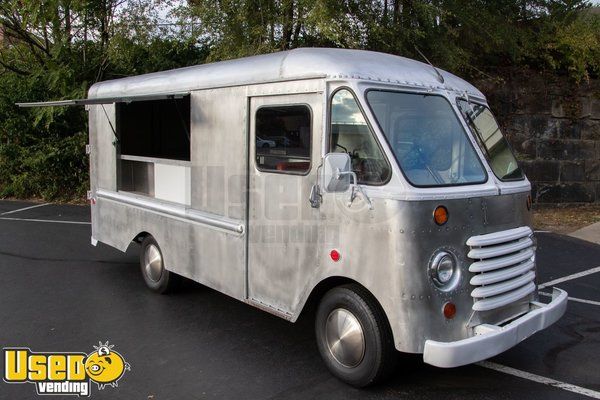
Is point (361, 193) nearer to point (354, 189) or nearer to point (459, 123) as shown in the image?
point (354, 189)

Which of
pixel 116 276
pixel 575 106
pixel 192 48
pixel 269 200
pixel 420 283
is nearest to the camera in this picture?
pixel 420 283

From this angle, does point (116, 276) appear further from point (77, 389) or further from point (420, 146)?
point (420, 146)

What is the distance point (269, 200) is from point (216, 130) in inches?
39.2

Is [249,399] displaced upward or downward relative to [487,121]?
downward

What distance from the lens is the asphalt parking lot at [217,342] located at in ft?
13.0

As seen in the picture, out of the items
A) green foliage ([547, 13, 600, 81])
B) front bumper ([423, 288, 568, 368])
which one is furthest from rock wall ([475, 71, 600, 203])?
front bumper ([423, 288, 568, 368])

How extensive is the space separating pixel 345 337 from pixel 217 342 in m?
1.44

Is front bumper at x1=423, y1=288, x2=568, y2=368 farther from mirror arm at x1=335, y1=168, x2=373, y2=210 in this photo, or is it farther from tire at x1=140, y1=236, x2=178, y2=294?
tire at x1=140, y1=236, x2=178, y2=294

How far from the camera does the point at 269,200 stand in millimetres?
4469

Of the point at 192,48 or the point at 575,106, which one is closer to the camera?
the point at 575,106

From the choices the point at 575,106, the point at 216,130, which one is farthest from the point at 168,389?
the point at 575,106

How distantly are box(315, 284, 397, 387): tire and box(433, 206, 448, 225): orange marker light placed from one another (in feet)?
2.36

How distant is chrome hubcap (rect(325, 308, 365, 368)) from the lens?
151 inches

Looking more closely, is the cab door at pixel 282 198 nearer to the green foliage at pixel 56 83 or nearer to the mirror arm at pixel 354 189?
the mirror arm at pixel 354 189
